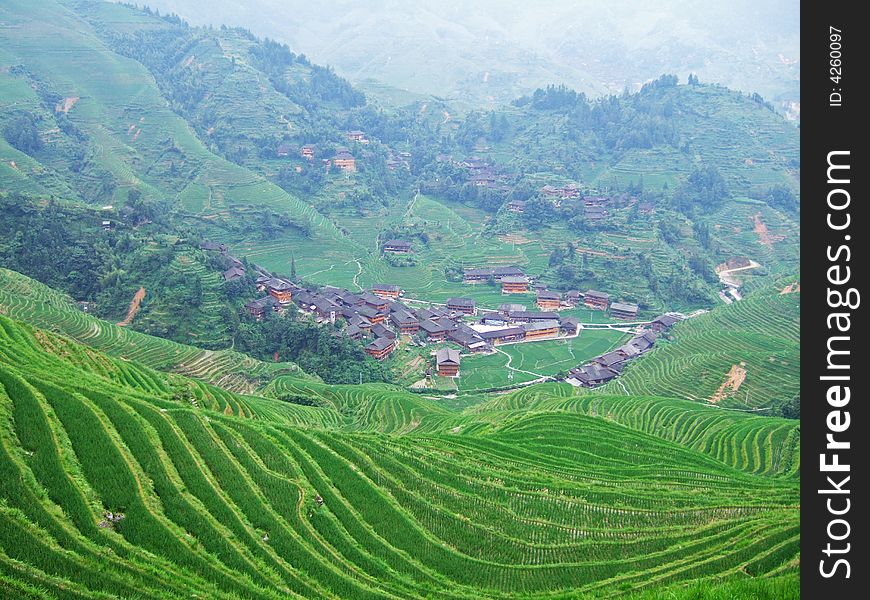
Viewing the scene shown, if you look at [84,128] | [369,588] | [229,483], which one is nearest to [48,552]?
[229,483]

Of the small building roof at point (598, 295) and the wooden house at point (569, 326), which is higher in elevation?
the small building roof at point (598, 295)

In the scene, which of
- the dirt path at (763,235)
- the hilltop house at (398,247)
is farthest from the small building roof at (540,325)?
the dirt path at (763,235)

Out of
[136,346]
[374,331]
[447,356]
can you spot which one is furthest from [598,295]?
[136,346]

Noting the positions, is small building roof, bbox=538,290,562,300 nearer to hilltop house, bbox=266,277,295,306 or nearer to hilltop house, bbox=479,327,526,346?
hilltop house, bbox=479,327,526,346

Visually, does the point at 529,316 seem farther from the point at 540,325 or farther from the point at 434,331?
the point at 434,331

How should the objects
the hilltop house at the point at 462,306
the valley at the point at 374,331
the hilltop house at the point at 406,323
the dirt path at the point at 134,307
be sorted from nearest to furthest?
1. the valley at the point at 374,331
2. the dirt path at the point at 134,307
3. the hilltop house at the point at 406,323
4. the hilltop house at the point at 462,306

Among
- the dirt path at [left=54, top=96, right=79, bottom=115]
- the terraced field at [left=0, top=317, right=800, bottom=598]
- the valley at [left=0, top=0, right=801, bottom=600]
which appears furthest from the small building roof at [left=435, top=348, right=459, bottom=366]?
the dirt path at [left=54, top=96, right=79, bottom=115]

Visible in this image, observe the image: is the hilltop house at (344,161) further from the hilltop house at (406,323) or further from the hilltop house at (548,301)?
the hilltop house at (406,323)
